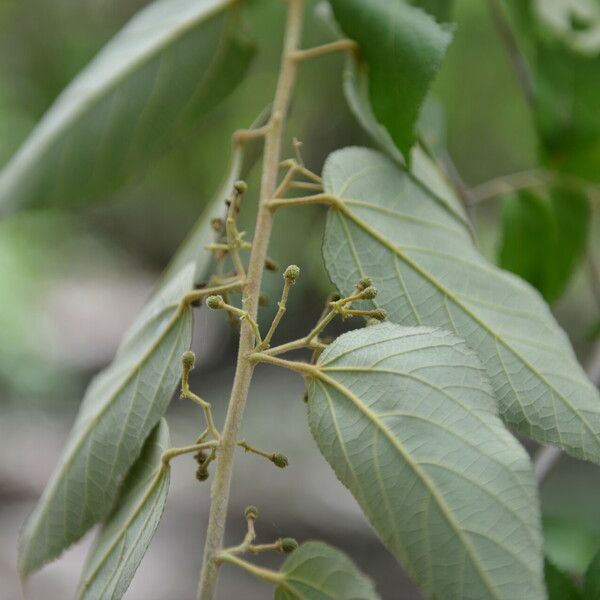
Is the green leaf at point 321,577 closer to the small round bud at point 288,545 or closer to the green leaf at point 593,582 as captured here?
the small round bud at point 288,545

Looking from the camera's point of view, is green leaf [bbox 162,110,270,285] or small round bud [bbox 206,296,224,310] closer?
small round bud [bbox 206,296,224,310]

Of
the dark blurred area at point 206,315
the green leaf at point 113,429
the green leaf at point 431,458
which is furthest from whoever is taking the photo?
the dark blurred area at point 206,315

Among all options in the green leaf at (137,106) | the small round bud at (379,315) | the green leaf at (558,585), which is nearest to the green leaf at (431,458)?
the small round bud at (379,315)

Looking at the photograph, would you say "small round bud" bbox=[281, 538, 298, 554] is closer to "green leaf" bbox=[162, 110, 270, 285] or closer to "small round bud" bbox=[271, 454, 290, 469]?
"small round bud" bbox=[271, 454, 290, 469]

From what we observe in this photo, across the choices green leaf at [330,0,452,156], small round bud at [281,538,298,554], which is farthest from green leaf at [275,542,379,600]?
green leaf at [330,0,452,156]

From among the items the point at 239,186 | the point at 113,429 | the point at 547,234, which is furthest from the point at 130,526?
the point at 547,234
